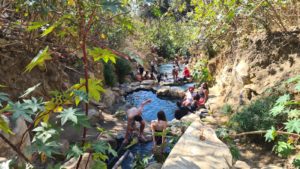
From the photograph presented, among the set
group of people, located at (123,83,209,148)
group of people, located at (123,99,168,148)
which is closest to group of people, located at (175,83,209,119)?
group of people, located at (123,83,209,148)

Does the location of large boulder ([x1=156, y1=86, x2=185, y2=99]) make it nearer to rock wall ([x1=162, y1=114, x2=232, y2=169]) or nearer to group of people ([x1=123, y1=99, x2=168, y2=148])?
group of people ([x1=123, y1=99, x2=168, y2=148])

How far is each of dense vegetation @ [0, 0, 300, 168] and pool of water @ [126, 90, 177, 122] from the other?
1.38 metres

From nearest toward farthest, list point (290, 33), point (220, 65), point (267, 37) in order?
point (290, 33), point (267, 37), point (220, 65)

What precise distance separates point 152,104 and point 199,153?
9073 mm

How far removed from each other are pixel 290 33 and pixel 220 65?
17.1ft

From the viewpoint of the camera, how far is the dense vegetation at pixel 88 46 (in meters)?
1.71

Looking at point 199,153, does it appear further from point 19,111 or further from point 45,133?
point 19,111

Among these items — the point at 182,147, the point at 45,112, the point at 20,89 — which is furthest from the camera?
the point at 20,89

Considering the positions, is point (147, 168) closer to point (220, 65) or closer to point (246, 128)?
point (246, 128)

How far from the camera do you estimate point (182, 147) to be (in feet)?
13.6

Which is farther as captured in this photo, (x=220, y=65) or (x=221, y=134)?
(x=220, y=65)

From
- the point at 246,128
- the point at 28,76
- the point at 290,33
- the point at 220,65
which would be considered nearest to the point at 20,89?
the point at 28,76

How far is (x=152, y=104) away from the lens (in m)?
13.0

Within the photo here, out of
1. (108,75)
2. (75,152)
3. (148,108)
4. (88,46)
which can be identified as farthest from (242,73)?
(75,152)
